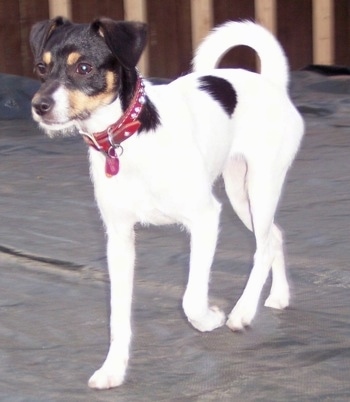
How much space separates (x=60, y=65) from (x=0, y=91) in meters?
5.03

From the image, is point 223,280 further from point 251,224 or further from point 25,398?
point 25,398

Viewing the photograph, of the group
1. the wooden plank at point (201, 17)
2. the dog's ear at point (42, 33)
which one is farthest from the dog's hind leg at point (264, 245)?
the wooden plank at point (201, 17)

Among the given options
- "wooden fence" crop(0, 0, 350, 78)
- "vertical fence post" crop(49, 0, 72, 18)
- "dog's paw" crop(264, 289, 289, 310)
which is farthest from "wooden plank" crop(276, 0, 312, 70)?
"dog's paw" crop(264, 289, 289, 310)

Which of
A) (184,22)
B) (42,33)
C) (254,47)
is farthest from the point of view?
(184,22)

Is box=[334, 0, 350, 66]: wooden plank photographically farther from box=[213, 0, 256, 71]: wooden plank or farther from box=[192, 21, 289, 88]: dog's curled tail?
box=[192, 21, 289, 88]: dog's curled tail

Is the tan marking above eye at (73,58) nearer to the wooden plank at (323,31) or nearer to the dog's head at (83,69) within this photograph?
the dog's head at (83,69)

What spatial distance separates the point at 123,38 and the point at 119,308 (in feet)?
2.65

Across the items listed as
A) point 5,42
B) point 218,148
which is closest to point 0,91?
point 5,42

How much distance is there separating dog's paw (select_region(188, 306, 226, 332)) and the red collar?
55cm

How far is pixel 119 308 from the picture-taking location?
3291mm

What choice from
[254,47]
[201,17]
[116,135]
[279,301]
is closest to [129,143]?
[116,135]

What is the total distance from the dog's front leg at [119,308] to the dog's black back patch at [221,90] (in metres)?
0.64

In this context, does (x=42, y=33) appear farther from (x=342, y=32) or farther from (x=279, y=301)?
(x=342, y=32)

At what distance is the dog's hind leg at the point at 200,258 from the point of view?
3342 millimetres
